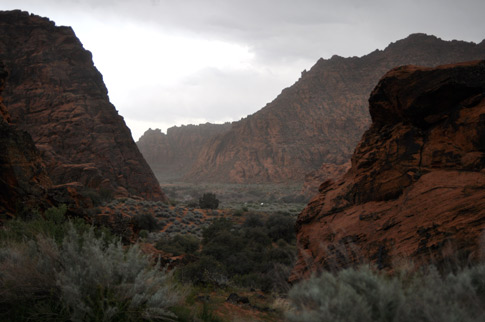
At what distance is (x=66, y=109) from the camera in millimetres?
27750

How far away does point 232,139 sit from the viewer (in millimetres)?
77188

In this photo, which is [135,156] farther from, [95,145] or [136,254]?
[136,254]

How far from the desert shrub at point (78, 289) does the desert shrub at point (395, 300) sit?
173cm

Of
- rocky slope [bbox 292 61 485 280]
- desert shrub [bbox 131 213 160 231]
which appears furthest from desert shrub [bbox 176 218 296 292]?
desert shrub [bbox 131 213 160 231]

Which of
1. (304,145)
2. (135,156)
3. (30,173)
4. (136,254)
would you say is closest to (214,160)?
(304,145)

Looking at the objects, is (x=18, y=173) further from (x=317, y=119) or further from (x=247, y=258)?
(x=317, y=119)

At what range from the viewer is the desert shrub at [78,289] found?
9.65 feet

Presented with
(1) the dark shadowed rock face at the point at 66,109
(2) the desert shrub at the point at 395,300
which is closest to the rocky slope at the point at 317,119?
(1) the dark shadowed rock face at the point at 66,109

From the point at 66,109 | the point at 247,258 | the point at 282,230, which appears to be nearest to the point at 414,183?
the point at 247,258

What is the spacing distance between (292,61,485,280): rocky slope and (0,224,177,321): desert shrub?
2.30 m

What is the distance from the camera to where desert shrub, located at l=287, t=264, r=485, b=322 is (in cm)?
213

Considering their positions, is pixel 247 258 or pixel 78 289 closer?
pixel 78 289

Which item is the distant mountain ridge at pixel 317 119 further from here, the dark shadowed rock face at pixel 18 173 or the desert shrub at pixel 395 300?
the desert shrub at pixel 395 300

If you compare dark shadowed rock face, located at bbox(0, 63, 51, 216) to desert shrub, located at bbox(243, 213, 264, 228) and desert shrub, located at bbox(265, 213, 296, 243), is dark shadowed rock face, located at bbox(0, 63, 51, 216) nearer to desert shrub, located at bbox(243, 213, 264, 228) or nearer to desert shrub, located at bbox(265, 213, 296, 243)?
desert shrub, located at bbox(265, 213, 296, 243)
